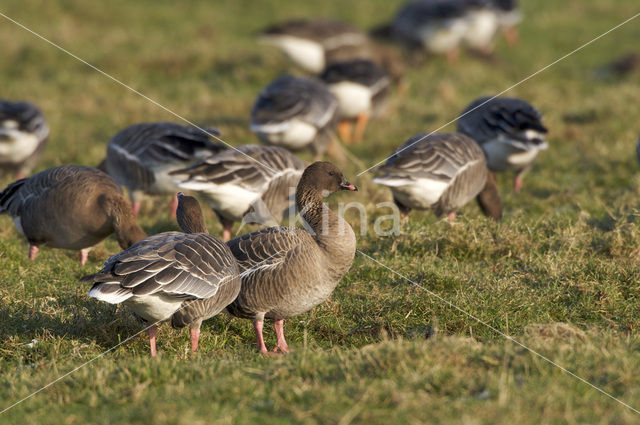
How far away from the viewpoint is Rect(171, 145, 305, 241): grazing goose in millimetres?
8570

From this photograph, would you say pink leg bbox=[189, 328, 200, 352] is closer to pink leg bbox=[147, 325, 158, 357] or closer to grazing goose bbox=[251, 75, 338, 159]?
pink leg bbox=[147, 325, 158, 357]

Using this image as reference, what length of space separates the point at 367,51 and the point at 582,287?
11826mm

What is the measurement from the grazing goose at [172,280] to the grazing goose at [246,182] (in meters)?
2.23

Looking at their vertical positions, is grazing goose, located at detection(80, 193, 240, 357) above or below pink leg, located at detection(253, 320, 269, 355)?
above

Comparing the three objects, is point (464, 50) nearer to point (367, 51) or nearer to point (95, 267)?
point (367, 51)

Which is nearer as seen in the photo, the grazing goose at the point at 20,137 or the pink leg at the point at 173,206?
the pink leg at the point at 173,206

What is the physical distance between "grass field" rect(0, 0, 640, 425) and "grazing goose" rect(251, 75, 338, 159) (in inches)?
33.5

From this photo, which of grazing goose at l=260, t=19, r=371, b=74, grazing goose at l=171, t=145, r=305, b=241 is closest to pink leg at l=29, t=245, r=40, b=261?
grazing goose at l=171, t=145, r=305, b=241

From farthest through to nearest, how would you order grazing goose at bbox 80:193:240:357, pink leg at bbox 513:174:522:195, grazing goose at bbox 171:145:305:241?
1. pink leg at bbox 513:174:522:195
2. grazing goose at bbox 171:145:305:241
3. grazing goose at bbox 80:193:240:357

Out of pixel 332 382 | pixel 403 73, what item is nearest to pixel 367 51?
pixel 403 73

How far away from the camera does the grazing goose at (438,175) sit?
8734 mm

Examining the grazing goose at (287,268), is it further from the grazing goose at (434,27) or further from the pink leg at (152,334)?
the grazing goose at (434,27)

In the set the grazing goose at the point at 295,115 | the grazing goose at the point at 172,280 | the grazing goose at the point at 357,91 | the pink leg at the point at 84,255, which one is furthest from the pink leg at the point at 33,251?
the grazing goose at the point at 357,91

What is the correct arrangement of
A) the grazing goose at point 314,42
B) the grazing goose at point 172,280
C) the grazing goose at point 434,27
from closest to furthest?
1. the grazing goose at point 172,280
2. the grazing goose at point 314,42
3. the grazing goose at point 434,27
